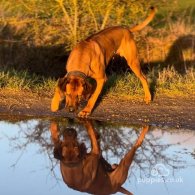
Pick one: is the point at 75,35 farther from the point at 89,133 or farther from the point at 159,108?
the point at 89,133

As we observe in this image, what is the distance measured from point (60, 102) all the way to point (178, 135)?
2.06 m

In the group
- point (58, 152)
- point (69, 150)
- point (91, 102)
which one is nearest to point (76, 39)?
point (91, 102)

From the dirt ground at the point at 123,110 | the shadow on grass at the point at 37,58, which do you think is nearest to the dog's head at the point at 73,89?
the dirt ground at the point at 123,110

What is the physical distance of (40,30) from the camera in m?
14.6

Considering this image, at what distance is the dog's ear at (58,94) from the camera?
29.3ft

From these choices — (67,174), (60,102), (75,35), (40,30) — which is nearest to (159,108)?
(60,102)

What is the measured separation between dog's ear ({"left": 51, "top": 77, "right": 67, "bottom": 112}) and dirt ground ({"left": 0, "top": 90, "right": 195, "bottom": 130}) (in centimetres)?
9

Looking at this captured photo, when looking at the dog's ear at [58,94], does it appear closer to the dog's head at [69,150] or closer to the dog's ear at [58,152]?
the dog's head at [69,150]

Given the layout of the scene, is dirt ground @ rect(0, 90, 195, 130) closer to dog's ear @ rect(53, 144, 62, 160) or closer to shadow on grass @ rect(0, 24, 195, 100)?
dog's ear @ rect(53, 144, 62, 160)

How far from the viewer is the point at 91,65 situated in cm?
952

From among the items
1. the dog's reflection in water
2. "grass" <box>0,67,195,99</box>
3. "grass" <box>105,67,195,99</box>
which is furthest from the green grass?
the dog's reflection in water

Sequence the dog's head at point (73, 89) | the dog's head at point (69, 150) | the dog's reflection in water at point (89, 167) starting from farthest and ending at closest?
1. the dog's head at point (73, 89)
2. the dog's head at point (69, 150)
3. the dog's reflection in water at point (89, 167)

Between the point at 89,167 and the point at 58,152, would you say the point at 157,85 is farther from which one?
the point at 89,167

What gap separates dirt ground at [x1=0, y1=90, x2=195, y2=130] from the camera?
30.1ft
